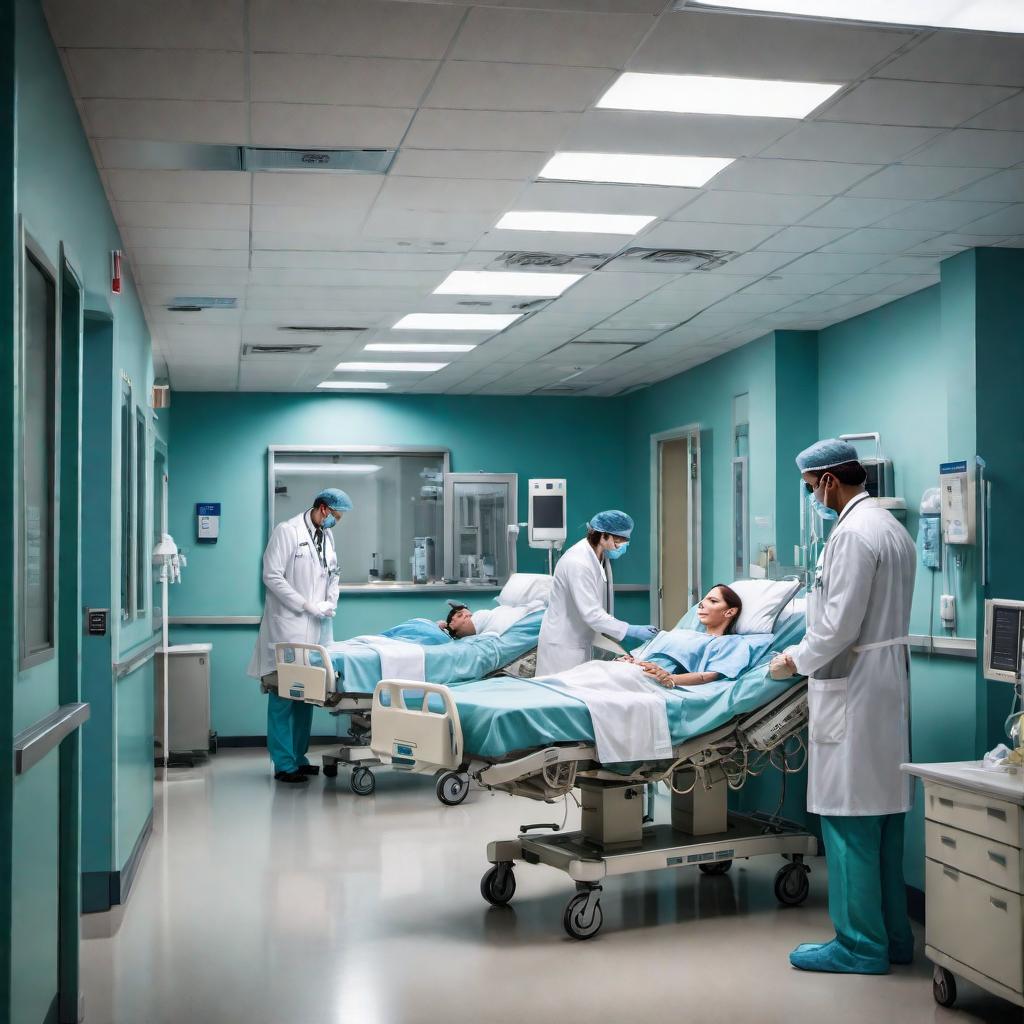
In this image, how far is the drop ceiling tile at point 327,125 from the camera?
354 centimetres

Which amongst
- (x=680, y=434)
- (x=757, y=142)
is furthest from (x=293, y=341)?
(x=757, y=142)

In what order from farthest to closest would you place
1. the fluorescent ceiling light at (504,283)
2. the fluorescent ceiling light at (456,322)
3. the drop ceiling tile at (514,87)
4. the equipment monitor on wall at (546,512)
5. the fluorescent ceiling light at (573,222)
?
the equipment monitor on wall at (546,512) → the fluorescent ceiling light at (456,322) → the fluorescent ceiling light at (504,283) → the fluorescent ceiling light at (573,222) → the drop ceiling tile at (514,87)

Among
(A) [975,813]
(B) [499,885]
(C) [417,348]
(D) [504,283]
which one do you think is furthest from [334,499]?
(A) [975,813]

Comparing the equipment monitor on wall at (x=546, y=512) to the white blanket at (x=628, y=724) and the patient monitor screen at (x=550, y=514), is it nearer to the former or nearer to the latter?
the patient monitor screen at (x=550, y=514)

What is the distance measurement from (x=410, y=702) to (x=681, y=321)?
2.68 metres

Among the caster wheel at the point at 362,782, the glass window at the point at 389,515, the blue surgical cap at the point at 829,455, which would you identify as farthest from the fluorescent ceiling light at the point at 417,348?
the blue surgical cap at the point at 829,455

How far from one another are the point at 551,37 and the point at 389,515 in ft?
24.0

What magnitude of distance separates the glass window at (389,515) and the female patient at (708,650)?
473 centimetres

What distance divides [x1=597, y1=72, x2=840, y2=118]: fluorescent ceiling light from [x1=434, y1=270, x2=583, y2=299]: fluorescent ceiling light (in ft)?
7.24

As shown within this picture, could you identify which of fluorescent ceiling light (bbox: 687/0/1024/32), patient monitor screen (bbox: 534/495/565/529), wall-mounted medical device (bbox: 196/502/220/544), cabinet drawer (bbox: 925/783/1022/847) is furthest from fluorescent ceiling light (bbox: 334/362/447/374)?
fluorescent ceiling light (bbox: 687/0/1024/32)

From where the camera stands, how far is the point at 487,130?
371 centimetres

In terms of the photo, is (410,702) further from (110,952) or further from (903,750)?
(903,750)

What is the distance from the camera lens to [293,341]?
750 cm

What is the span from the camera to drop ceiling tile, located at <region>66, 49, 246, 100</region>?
3.15 meters
